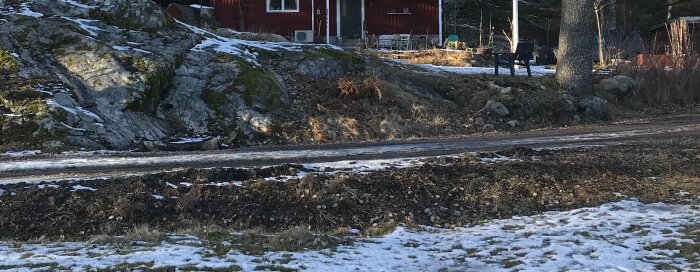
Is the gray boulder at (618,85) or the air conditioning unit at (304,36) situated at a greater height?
the air conditioning unit at (304,36)

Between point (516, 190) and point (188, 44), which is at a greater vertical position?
point (188, 44)

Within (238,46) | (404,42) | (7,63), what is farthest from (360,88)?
(404,42)

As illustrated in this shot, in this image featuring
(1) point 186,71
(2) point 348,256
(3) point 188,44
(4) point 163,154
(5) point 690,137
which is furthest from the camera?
(3) point 188,44

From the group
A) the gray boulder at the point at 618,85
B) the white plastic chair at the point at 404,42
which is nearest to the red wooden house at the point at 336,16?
the white plastic chair at the point at 404,42

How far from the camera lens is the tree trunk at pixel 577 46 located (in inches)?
616

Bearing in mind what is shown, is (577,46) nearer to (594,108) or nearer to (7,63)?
(594,108)

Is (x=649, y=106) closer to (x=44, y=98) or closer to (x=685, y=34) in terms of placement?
(x=685, y=34)

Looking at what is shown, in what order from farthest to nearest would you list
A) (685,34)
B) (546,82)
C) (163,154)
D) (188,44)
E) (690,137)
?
1. (685,34)
2. (546,82)
3. (188,44)
4. (690,137)
5. (163,154)

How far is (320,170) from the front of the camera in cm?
841

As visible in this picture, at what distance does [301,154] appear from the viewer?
32.7ft

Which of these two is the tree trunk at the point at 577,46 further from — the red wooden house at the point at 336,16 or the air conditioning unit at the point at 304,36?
the air conditioning unit at the point at 304,36

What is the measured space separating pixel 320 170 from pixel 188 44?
8183 mm

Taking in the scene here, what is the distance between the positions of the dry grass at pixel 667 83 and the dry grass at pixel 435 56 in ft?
20.1

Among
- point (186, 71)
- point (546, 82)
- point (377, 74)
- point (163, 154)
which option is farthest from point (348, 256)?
point (546, 82)
